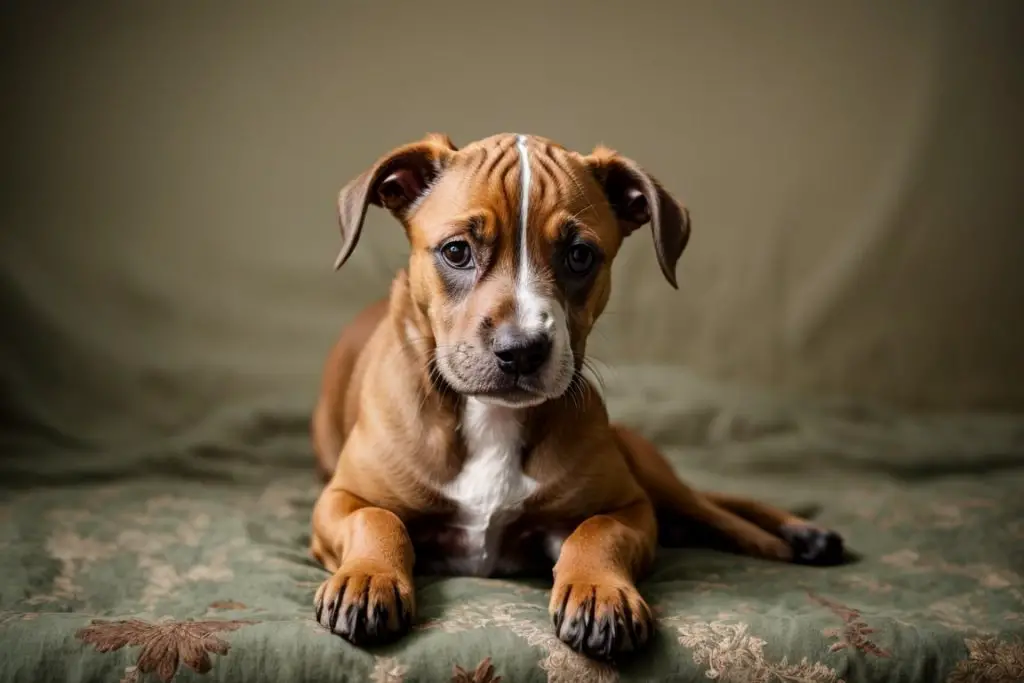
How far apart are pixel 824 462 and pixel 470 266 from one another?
1.95 metres

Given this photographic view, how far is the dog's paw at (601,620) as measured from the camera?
2127mm

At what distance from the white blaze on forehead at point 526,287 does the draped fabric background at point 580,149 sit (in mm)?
1753

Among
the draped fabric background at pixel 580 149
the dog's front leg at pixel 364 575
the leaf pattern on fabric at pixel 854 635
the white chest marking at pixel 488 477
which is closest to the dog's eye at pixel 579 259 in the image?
the white chest marking at pixel 488 477

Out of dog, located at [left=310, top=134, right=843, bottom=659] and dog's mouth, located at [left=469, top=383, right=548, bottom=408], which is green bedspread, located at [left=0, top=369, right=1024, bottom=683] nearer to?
dog, located at [left=310, top=134, right=843, bottom=659]

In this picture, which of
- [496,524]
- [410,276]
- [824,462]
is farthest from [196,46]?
[824,462]

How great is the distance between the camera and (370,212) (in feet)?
13.8

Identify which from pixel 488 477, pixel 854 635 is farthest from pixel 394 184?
pixel 854 635

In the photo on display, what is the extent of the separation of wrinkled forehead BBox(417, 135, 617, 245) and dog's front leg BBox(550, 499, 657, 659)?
25.4 inches

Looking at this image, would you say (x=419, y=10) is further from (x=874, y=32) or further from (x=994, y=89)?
(x=994, y=89)

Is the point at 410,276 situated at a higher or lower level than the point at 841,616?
higher

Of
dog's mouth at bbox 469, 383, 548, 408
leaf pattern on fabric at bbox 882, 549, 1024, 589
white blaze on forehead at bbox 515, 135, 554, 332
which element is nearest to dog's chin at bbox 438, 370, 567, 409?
dog's mouth at bbox 469, 383, 548, 408

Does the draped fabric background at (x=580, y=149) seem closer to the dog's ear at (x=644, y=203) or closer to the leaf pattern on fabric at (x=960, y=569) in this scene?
the leaf pattern on fabric at (x=960, y=569)

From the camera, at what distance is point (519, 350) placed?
2.27 m

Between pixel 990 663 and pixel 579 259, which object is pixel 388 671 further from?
pixel 990 663
